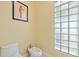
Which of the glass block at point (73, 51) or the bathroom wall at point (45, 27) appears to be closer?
the glass block at point (73, 51)

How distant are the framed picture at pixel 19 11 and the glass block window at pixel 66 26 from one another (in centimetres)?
78

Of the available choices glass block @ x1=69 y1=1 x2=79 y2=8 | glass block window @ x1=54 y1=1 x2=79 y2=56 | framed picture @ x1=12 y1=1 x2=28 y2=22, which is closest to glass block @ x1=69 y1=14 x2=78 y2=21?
glass block window @ x1=54 y1=1 x2=79 y2=56

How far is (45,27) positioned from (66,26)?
0.70m

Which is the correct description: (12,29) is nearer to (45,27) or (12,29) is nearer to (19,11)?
(19,11)

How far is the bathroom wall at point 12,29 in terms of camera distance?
2.04 m

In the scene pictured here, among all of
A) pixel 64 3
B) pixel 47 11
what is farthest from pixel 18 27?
pixel 64 3

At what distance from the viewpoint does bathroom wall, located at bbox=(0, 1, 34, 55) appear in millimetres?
2041

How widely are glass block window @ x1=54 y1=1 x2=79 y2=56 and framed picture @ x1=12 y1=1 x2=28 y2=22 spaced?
0.78 metres

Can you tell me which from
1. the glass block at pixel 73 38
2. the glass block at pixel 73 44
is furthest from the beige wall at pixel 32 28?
the glass block at pixel 73 38

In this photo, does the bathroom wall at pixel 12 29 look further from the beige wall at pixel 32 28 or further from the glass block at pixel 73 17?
the glass block at pixel 73 17

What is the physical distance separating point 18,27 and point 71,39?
121 cm

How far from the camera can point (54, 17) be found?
2896mm

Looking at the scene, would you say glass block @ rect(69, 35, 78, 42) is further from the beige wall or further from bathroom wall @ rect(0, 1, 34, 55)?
bathroom wall @ rect(0, 1, 34, 55)

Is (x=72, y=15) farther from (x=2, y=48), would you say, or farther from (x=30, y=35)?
(x=2, y=48)
